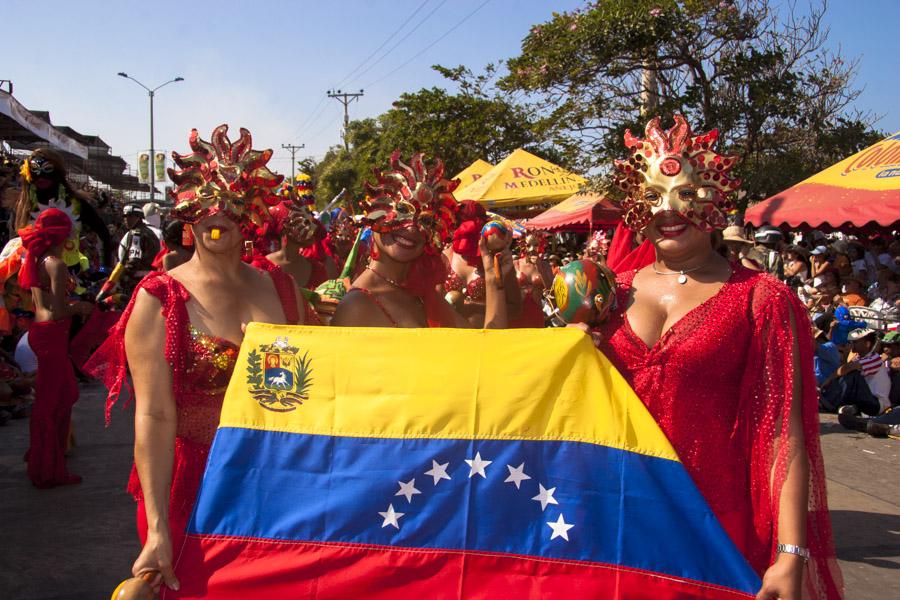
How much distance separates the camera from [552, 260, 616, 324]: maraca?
2.75 m

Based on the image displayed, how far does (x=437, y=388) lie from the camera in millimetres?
2637

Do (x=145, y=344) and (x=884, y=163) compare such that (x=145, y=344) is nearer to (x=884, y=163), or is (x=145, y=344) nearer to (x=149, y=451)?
(x=149, y=451)

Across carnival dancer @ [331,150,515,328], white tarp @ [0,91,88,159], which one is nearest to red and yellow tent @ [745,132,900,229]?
carnival dancer @ [331,150,515,328]

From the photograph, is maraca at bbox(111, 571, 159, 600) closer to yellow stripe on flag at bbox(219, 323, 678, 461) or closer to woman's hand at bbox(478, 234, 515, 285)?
yellow stripe on flag at bbox(219, 323, 678, 461)

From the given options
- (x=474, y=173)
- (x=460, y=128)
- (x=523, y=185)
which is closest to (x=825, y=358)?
(x=523, y=185)

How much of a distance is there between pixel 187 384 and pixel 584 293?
134 centimetres

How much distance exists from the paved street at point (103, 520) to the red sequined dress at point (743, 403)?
8.35 ft

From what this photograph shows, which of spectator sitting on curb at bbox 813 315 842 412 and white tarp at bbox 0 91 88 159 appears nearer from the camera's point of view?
spectator sitting on curb at bbox 813 315 842 412

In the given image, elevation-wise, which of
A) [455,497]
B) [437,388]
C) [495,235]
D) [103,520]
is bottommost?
[103,520]

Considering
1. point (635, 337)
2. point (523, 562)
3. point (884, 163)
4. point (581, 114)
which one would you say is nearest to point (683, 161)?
point (635, 337)

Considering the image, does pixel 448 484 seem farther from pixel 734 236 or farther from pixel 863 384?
pixel 863 384

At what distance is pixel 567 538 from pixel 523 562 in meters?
0.15

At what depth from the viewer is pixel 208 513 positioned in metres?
2.54

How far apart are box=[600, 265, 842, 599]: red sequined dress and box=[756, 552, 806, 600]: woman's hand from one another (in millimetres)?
150
